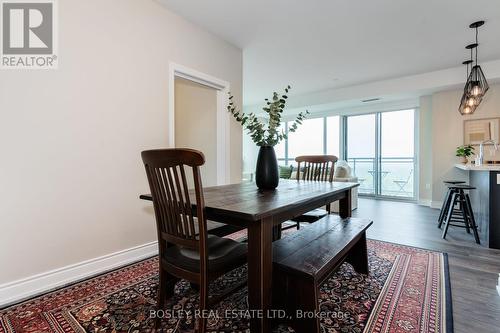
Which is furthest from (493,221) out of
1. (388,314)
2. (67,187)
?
(67,187)

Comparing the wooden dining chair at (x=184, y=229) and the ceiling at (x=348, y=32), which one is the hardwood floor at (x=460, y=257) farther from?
the ceiling at (x=348, y=32)

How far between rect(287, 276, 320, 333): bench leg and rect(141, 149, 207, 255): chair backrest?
21.9 inches

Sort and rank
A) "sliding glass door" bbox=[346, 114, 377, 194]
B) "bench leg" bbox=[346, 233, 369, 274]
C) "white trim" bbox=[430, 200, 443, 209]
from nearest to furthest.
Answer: "bench leg" bbox=[346, 233, 369, 274] < "white trim" bbox=[430, 200, 443, 209] < "sliding glass door" bbox=[346, 114, 377, 194]

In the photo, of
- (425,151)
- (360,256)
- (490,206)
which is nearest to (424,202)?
(425,151)

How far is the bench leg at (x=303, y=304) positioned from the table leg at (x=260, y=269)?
0.15m

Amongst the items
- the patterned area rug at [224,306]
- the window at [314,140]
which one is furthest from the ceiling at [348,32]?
the patterned area rug at [224,306]

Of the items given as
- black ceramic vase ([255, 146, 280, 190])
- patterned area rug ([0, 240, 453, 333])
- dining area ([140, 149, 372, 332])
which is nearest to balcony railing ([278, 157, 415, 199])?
patterned area rug ([0, 240, 453, 333])

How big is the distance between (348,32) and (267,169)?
2397mm

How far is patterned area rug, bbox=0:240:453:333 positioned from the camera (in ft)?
4.79

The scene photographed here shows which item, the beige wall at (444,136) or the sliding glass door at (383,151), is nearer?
the beige wall at (444,136)

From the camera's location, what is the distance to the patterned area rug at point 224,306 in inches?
57.5

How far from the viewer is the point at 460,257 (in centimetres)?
252

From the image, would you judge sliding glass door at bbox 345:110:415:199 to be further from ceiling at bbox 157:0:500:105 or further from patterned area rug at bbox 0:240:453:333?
patterned area rug at bbox 0:240:453:333

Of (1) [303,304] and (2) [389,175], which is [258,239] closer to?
(1) [303,304]
